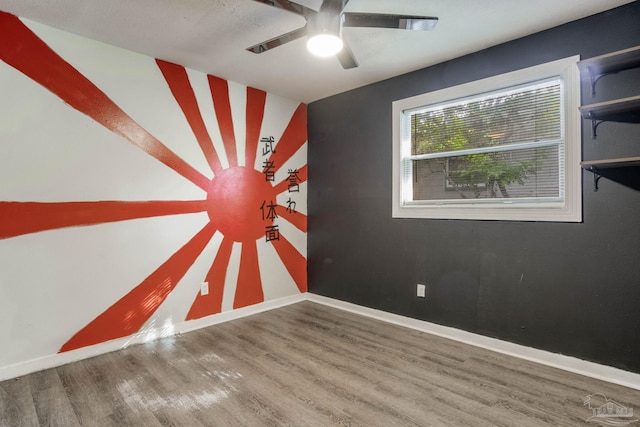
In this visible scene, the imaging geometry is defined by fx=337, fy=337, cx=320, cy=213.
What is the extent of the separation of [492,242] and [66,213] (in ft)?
Answer: 11.2

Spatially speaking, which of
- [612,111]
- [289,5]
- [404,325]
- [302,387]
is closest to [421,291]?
[404,325]

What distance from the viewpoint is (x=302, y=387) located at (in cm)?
222

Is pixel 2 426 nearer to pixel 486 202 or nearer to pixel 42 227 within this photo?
pixel 42 227

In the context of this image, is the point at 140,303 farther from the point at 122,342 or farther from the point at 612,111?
the point at 612,111

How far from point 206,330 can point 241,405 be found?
1.39 m

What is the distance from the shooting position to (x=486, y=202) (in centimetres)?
294

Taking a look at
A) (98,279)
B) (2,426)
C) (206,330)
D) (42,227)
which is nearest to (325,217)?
(206,330)

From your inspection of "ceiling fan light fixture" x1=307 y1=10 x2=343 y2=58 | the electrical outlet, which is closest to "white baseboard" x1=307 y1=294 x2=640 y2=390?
the electrical outlet

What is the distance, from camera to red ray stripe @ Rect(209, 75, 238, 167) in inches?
138

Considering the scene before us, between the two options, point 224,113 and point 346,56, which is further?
point 224,113

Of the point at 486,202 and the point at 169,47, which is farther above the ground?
the point at 169,47

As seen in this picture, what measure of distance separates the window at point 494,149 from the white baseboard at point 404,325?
1.03 metres

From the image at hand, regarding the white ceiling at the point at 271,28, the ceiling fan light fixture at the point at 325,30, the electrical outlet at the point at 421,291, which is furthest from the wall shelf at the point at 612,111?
the electrical outlet at the point at 421,291

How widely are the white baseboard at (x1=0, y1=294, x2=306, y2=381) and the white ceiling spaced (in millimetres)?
2456
